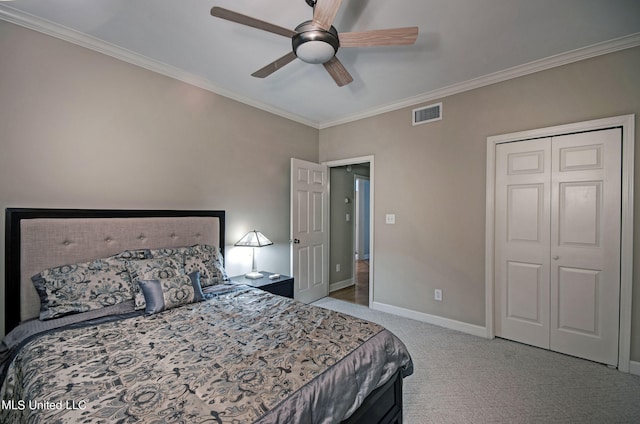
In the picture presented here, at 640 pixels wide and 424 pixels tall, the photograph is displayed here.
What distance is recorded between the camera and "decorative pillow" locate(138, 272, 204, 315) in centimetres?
191

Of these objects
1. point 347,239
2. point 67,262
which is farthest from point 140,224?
point 347,239

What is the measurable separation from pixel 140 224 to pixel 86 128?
89cm

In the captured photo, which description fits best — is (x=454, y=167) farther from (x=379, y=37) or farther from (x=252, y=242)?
(x=252, y=242)

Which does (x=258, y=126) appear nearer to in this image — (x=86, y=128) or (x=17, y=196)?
(x=86, y=128)

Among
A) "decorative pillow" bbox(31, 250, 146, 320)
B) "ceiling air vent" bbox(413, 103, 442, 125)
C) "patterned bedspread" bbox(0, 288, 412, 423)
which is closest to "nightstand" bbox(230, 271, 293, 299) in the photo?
"patterned bedspread" bbox(0, 288, 412, 423)

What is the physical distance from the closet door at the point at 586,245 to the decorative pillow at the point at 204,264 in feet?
10.6

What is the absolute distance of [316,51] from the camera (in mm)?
1822

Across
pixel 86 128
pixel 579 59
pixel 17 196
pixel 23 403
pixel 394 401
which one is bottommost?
pixel 394 401

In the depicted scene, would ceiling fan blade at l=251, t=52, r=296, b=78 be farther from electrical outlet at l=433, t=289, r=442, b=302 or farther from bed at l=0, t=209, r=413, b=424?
electrical outlet at l=433, t=289, r=442, b=302

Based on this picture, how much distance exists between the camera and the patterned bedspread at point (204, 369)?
0.97 m

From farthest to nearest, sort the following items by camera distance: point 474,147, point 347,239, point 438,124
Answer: point 347,239 < point 438,124 < point 474,147

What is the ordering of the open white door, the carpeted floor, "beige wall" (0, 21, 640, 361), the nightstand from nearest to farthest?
the carpeted floor
"beige wall" (0, 21, 640, 361)
the nightstand
the open white door

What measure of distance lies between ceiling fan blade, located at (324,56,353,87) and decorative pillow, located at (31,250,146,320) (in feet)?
7.22

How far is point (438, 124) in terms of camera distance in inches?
129
